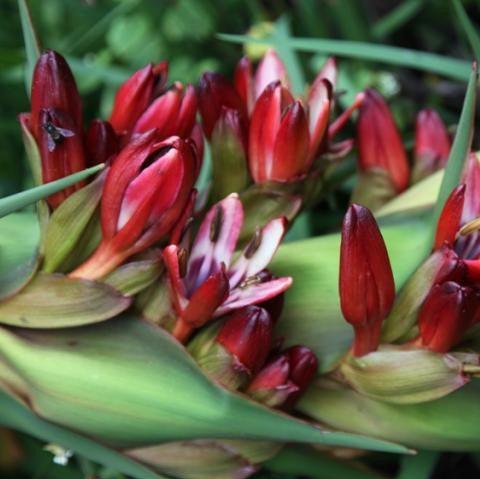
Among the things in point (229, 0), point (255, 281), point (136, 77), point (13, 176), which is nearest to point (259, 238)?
point (255, 281)

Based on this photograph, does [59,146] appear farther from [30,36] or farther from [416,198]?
[416,198]

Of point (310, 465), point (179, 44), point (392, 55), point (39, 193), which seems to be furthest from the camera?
point (179, 44)

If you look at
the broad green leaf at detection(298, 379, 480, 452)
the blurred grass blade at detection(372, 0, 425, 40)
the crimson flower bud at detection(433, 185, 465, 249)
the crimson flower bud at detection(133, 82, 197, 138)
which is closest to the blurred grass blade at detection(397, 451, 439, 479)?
the broad green leaf at detection(298, 379, 480, 452)

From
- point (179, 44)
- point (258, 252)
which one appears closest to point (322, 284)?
point (258, 252)

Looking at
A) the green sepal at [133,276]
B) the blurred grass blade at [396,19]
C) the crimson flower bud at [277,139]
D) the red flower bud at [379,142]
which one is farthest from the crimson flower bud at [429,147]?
the blurred grass blade at [396,19]

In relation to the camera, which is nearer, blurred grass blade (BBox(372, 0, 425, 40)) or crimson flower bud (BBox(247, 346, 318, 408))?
crimson flower bud (BBox(247, 346, 318, 408))

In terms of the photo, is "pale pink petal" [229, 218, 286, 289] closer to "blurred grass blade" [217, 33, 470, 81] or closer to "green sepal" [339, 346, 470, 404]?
"green sepal" [339, 346, 470, 404]
